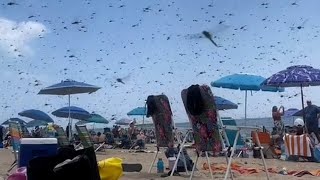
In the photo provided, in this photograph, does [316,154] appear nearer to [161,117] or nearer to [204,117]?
[161,117]

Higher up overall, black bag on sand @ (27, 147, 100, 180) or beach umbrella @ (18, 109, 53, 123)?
beach umbrella @ (18, 109, 53, 123)

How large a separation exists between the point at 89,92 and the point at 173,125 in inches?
422

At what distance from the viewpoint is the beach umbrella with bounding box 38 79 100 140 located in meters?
17.2

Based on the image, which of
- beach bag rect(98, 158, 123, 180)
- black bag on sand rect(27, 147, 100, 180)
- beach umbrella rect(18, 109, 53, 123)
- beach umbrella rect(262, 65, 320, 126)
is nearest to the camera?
black bag on sand rect(27, 147, 100, 180)

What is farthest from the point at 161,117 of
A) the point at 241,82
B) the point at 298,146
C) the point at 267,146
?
the point at 241,82

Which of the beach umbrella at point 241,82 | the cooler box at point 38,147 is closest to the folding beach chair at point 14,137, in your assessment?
the cooler box at point 38,147

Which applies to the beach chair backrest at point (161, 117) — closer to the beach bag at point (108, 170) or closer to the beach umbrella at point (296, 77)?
the beach bag at point (108, 170)

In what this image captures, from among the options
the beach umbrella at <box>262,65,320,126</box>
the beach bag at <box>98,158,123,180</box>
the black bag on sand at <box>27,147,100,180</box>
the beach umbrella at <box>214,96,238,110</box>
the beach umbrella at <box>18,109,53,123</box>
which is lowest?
the beach bag at <box>98,158,123,180</box>

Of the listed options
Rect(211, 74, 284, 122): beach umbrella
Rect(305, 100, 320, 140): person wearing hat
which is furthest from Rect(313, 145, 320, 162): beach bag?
Rect(211, 74, 284, 122): beach umbrella

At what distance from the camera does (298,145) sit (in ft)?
39.0

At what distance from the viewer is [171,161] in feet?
26.3

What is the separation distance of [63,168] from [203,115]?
9.10ft

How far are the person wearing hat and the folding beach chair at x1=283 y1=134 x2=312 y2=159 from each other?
1763mm

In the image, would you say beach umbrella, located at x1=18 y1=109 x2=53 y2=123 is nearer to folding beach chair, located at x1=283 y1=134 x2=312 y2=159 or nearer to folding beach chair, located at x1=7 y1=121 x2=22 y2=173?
folding beach chair, located at x1=283 y1=134 x2=312 y2=159
